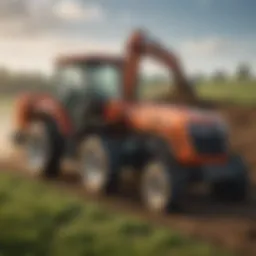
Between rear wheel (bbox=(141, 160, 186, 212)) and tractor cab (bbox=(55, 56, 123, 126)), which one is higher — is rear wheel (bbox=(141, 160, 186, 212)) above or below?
below

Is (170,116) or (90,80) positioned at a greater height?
(90,80)

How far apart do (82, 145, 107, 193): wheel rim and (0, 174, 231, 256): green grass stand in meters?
0.22

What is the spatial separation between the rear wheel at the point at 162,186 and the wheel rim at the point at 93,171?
0.21 m

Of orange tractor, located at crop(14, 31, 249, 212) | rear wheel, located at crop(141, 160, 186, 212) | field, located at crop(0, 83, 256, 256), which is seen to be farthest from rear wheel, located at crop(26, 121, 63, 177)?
rear wheel, located at crop(141, 160, 186, 212)

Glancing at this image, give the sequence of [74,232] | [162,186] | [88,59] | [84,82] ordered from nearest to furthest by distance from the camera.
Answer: [74,232] < [162,186] < [88,59] < [84,82]

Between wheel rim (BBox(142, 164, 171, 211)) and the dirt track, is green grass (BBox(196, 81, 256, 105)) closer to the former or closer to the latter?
the dirt track

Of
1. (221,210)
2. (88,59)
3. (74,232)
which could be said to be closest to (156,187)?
(221,210)

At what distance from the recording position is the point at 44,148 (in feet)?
11.3

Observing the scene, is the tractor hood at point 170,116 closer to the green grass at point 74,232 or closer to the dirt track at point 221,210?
the dirt track at point 221,210

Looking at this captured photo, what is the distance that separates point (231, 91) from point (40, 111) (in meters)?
0.92

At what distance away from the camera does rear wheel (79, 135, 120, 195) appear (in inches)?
121

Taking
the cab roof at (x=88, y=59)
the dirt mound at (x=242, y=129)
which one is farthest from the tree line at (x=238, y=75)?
the cab roof at (x=88, y=59)

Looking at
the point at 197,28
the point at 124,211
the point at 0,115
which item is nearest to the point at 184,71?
the point at 197,28

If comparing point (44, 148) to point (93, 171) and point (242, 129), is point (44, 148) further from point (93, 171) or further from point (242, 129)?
point (242, 129)
